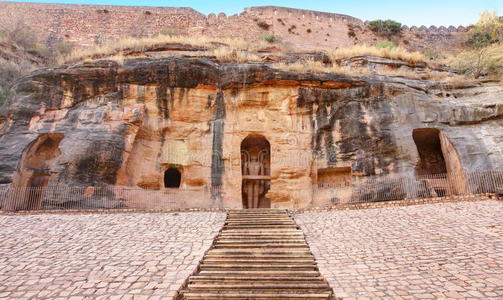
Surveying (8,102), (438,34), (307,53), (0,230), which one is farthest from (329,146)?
(438,34)

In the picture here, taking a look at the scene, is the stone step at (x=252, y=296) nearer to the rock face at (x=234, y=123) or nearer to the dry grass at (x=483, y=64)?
the rock face at (x=234, y=123)

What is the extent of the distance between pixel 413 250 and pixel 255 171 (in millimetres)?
10434

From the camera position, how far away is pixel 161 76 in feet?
53.1

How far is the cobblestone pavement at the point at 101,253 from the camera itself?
6.60 metres

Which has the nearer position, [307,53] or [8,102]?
[8,102]

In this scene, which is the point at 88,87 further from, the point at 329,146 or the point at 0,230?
the point at 329,146

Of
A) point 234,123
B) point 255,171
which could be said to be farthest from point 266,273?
point 255,171

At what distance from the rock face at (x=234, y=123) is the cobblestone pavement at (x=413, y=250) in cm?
379

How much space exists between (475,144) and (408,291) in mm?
10829

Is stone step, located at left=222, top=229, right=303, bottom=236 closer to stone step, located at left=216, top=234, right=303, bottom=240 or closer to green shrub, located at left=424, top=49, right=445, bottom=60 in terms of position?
stone step, located at left=216, top=234, right=303, bottom=240

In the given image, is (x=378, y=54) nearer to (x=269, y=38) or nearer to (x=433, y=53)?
(x=269, y=38)

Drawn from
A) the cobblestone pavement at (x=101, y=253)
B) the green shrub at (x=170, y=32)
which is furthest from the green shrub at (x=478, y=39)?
the cobblestone pavement at (x=101, y=253)

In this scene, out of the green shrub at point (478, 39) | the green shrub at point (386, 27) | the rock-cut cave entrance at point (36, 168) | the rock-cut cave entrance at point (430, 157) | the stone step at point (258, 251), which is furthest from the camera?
the green shrub at point (386, 27)

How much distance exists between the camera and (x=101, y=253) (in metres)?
8.40
